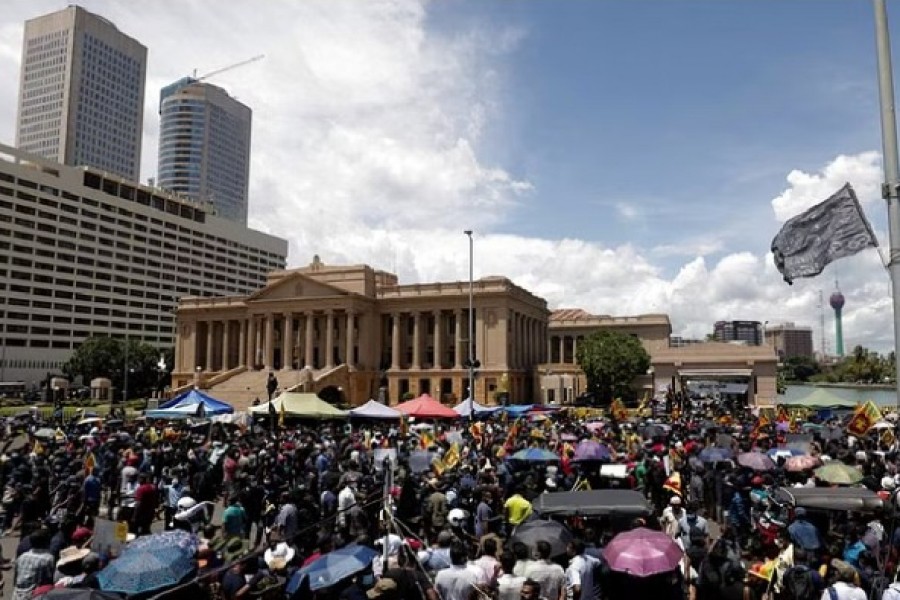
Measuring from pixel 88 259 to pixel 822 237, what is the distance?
4720 inches

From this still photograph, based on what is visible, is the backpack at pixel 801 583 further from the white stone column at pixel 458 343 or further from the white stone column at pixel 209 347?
the white stone column at pixel 209 347

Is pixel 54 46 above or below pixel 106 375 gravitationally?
above

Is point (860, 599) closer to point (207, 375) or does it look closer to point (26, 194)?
point (207, 375)

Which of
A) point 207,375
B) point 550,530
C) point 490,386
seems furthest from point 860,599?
point 207,375

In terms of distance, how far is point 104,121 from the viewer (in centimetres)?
15300

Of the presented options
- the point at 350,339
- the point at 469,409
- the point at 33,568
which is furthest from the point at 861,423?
the point at 350,339

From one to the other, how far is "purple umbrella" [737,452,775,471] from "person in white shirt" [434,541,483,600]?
30.9 feet

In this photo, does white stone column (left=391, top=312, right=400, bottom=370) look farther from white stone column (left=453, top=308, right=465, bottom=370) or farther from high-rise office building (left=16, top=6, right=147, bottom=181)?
high-rise office building (left=16, top=6, right=147, bottom=181)

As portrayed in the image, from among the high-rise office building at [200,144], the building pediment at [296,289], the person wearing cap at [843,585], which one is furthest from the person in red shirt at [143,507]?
A: the high-rise office building at [200,144]

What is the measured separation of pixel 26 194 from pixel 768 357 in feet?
325

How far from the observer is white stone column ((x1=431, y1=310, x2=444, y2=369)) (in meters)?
71.4

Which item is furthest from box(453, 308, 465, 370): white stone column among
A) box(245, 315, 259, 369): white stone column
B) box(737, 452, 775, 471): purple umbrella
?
box(737, 452, 775, 471): purple umbrella

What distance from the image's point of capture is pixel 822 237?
30.0ft

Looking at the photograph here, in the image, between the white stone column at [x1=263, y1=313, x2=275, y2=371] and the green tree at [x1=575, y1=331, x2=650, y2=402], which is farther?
the white stone column at [x1=263, y1=313, x2=275, y2=371]
